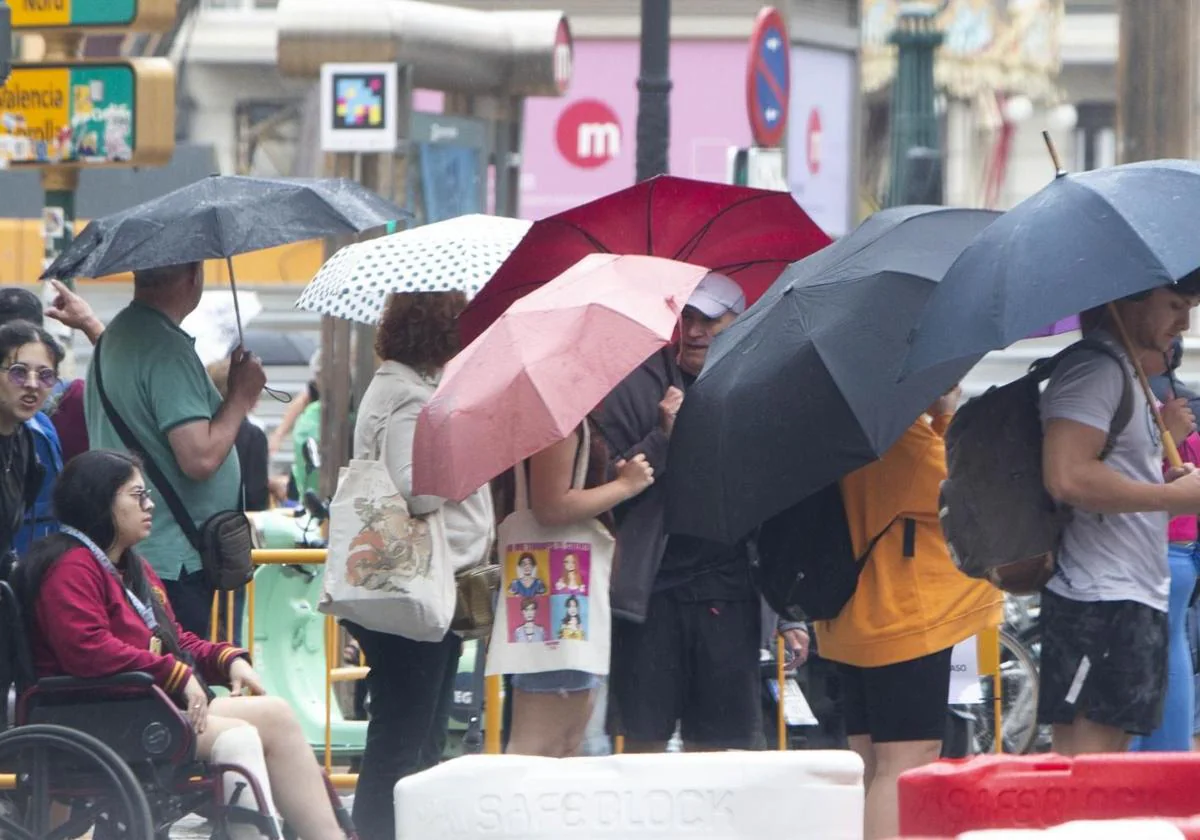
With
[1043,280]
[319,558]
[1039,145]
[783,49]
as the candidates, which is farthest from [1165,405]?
[1039,145]

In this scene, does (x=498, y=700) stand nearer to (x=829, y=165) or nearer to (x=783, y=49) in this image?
(x=783, y=49)

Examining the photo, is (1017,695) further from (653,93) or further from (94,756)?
(94,756)

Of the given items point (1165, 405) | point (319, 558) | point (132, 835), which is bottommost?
point (132, 835)

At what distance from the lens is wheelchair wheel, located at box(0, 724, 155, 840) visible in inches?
237

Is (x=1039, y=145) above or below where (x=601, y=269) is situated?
above

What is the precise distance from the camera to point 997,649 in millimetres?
8383

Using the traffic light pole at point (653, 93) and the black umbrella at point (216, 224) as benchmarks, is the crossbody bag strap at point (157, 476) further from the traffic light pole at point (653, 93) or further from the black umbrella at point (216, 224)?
the traffic light pole at point (653, 93)

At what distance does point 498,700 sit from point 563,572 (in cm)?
135

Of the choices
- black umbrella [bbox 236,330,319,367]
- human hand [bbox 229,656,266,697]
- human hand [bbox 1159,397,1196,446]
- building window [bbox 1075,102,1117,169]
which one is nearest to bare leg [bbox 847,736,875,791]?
human hand [bbox 1159,397,1196,446]

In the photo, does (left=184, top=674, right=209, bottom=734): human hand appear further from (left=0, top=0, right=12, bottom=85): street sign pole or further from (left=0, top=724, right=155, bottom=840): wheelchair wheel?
(left=0, top=0, right=12, bottom=85): street sign pole

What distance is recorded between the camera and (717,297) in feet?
21.1

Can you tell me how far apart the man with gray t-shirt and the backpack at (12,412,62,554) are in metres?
3.08

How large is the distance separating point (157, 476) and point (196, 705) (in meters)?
0.90

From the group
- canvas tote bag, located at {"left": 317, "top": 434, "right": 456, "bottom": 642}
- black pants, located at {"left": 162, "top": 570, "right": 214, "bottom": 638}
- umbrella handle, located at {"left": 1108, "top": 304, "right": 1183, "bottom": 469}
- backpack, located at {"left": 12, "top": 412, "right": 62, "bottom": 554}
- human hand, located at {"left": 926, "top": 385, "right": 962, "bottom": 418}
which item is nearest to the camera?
umbrella handle, located at {"left": 1108, "top": 304, "right": 1183, "bottom": 469}
